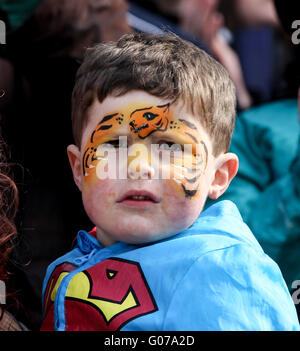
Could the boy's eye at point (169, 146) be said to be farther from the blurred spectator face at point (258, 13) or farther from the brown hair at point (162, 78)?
the blurred spectator face at point (258, 13)

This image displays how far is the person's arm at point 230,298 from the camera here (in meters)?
1.27

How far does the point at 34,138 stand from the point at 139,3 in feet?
4.18

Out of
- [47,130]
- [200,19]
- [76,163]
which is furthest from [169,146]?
[200,19]

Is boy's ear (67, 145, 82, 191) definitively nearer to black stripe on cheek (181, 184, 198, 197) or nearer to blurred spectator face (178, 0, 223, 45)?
black stripe on cheek (181, 184, 198, 197)

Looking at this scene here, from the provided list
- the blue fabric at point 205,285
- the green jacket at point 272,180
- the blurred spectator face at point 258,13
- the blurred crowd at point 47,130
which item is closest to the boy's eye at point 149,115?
the blue fabric at point 205,285

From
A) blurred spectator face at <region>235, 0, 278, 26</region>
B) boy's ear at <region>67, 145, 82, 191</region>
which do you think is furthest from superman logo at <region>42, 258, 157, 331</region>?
blurred spectator face at <region>235, 0, 278, 26</region>

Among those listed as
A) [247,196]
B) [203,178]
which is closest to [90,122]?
[203,178]

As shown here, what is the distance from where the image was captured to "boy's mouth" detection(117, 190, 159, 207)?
4.55 ft

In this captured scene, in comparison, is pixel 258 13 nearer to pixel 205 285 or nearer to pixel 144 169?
pixel 144 169

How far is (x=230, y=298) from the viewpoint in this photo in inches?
50.8

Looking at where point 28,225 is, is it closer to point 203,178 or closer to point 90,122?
point 90,122

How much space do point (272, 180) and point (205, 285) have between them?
4.50ft

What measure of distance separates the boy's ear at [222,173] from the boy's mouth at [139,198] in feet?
0.75

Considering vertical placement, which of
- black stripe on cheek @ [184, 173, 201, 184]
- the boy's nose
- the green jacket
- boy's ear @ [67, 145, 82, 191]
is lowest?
the green jacket
